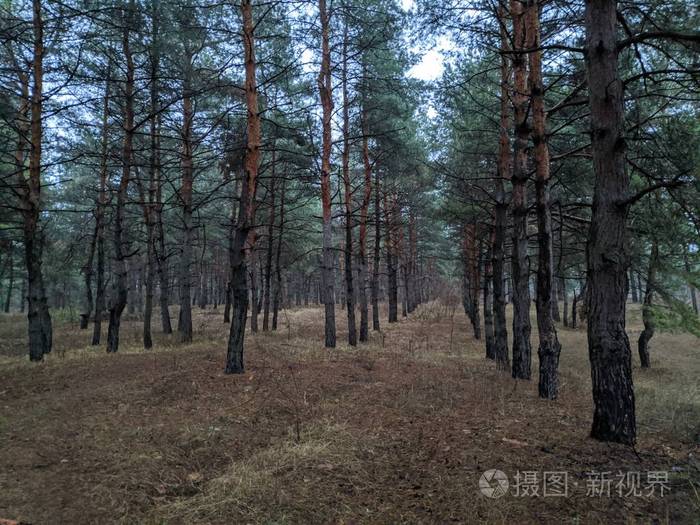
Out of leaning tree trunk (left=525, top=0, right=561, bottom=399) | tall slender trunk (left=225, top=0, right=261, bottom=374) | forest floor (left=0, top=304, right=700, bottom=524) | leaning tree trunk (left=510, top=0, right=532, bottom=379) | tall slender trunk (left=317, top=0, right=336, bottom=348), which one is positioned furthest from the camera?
tall slender trunk (left=317, top=0, right=336, bottom=348)

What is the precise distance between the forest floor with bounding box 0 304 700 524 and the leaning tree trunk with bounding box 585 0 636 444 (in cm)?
48

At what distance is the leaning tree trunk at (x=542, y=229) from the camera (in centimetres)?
679

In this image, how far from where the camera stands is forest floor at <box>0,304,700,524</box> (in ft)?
10.7

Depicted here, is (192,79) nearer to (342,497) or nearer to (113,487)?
(113,487)

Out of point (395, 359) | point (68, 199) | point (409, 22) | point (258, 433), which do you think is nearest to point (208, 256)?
point (68, 199)

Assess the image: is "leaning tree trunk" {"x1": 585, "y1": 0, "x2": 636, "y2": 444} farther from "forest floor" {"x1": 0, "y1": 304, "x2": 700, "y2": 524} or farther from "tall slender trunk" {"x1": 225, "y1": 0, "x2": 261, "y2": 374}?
"tall slender trunk" {"x1": 225, "y1": 0, "x2": 261, "y2": 374}

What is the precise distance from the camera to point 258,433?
5148mm

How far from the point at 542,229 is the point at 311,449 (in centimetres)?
543
